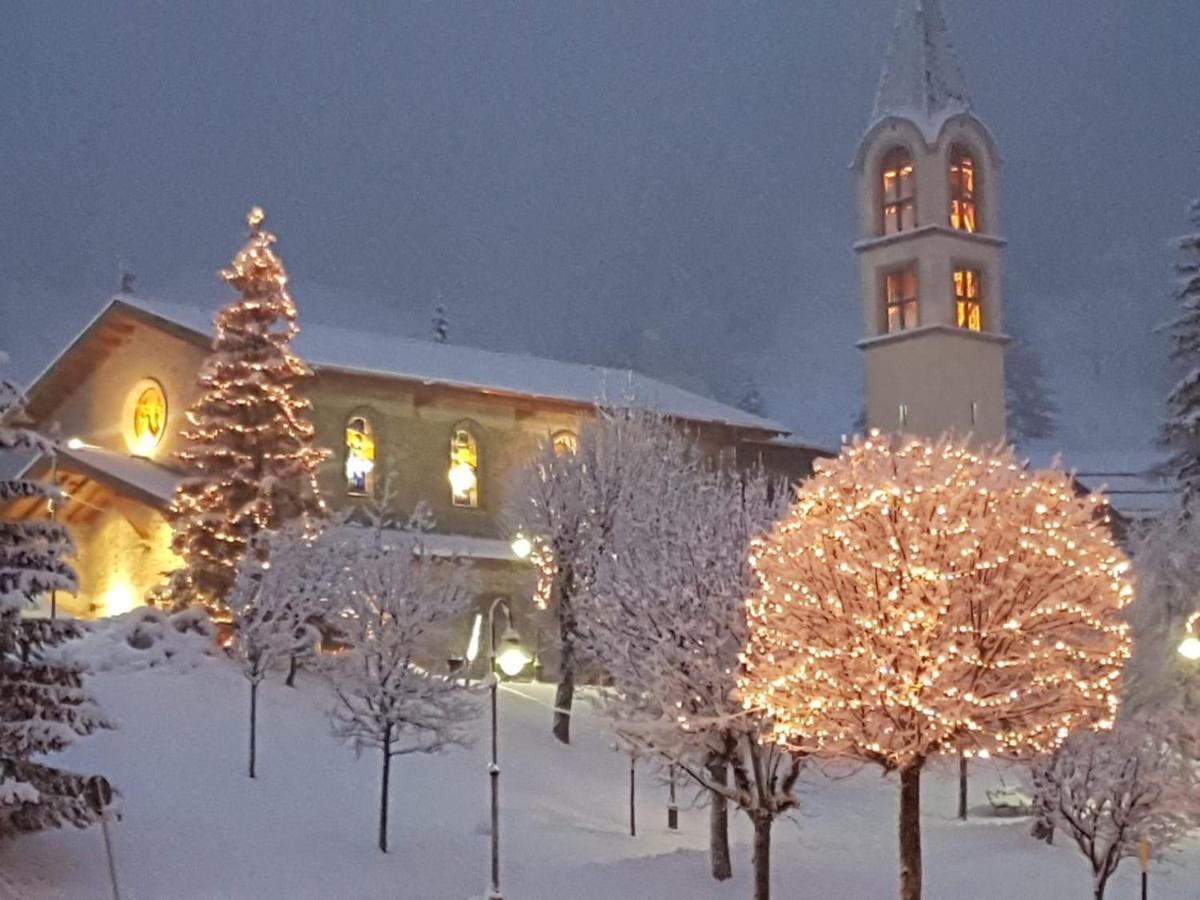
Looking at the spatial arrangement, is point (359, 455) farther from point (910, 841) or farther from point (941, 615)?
point (941, 615)

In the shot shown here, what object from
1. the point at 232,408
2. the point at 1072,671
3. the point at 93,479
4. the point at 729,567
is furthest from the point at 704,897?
the point at 93,479

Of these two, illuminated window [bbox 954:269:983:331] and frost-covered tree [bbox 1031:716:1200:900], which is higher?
illuminated window [bbox 954:269:983:331]

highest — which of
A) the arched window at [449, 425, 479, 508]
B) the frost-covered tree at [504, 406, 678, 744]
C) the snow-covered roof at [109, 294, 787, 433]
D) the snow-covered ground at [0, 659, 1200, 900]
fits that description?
the snow-covered roof at [109, 294, 787, 433]

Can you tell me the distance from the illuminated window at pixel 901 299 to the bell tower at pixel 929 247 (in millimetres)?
33

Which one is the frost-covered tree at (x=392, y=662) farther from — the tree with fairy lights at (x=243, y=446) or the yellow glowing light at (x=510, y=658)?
the yellow glowing light at (x=510, y=658)

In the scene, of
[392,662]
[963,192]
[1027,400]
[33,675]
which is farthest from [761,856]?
[1027,400]

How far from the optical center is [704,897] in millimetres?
24438

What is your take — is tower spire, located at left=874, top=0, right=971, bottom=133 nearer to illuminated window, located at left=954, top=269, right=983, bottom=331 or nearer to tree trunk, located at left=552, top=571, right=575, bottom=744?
illuminated window, located at left=954, top=269, right=983, bottom=331

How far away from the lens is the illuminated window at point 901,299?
5334 centimetres

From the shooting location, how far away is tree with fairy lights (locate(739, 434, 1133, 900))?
19422mm

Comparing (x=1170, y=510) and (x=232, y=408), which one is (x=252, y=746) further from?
(x=1170, y=510)

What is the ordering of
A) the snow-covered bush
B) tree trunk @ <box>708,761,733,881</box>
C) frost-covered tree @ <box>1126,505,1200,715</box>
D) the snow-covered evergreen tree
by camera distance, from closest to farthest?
tree trunk @ <box>708,761,733,881</box> → frost-covered tree @ <box>1126,505,1200,715</box> → the snow-covered bush → the snow-covered evergreen tree

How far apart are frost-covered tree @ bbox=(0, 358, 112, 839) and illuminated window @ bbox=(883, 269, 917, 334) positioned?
37.5 meters

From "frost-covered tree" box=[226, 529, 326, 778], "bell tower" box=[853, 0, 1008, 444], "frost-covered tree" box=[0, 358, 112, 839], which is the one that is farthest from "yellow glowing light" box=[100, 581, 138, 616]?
"bell tower" box=[853, 0, 1008, 444]
